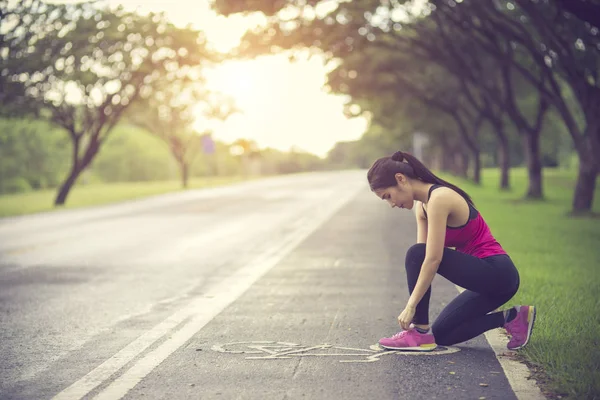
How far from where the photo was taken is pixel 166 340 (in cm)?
601

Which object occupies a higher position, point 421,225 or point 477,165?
point 477,165

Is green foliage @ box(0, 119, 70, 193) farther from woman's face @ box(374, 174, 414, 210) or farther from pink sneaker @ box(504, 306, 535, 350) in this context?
pink sneaker @ box(504, 306, 535, 350)

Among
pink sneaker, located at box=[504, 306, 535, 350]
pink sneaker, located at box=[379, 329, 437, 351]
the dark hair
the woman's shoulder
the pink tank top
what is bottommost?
pink sneaker, located at box=[379, 329, 437, 351]

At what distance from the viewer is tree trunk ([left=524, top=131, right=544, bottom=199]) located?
86.8 feet

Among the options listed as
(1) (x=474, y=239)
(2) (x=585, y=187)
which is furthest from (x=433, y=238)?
(2) (x=585, y=187)

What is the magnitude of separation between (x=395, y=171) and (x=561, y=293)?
10.7 feet

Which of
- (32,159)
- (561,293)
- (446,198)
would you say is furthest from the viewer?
(32,159)

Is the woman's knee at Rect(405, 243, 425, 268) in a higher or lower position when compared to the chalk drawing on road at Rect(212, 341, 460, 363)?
higher

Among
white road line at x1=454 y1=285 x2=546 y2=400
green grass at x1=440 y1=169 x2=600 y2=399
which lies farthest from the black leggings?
green grass at x1=440 y1=169 x2=600 y2=399

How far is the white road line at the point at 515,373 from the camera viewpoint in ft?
14.6

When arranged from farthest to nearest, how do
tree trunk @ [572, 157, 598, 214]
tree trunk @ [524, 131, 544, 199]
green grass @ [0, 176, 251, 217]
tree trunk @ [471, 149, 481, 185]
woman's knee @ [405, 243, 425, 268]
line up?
1. tree trunk @ [471, 149, 481, 185]
2. green grass @ [0, 176, 251, 217]
3. tree trunk @ [524, 131, 544, 199]
4. tree trunk @ [572, 157, 598, 214]
5. woman's knee @ [405, 243, 425, 268]

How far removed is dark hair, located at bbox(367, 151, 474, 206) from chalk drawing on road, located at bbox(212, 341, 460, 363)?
1.14 m

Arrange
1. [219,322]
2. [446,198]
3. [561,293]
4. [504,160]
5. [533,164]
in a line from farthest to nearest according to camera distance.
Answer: [504,160] → [533,164] → [561,293] → [219,322] → [446,198]

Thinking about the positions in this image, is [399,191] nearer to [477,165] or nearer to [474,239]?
[474,239]
